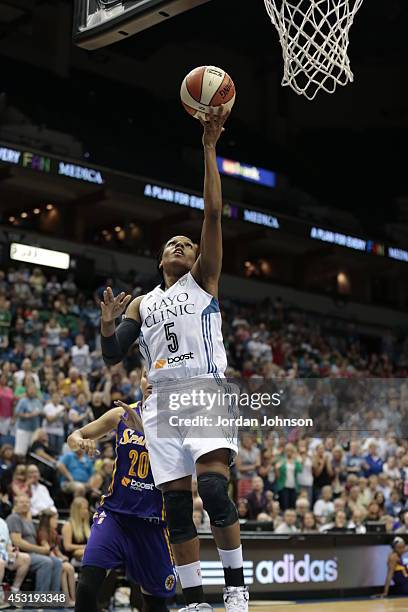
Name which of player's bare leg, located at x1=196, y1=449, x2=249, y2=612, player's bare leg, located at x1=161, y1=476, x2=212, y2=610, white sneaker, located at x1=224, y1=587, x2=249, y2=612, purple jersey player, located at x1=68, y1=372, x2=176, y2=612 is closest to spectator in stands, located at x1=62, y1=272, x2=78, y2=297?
purple jersey player, located at x1=68, y1=372, x2=176, y2=612

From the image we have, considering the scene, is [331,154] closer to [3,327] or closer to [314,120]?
[314,120]

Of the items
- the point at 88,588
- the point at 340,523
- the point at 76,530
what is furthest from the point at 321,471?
the point at 88,588

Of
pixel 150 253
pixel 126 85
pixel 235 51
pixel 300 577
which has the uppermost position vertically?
pixel 235 51

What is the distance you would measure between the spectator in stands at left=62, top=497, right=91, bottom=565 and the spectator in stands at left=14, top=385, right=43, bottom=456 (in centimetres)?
277

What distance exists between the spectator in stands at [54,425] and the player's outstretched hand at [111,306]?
26.2ft

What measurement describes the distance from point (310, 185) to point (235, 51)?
510cm

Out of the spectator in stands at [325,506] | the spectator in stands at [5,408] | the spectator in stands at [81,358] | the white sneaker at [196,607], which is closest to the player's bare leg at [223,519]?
the white sneaker at [196,607]

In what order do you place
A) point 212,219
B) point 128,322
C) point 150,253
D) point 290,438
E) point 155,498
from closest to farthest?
point 212,219
point 128,322
point 155,498
point 290,438
point 150,253

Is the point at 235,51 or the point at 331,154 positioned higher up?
the point at 235,51

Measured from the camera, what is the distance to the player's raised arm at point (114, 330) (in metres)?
4.69

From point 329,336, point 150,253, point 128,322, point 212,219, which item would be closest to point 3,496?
point 128,322

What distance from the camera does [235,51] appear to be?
92.9 feet

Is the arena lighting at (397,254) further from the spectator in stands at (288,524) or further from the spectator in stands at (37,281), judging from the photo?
the spectator in stands at (288,524)

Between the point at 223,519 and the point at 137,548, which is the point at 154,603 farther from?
the point at 223,519
